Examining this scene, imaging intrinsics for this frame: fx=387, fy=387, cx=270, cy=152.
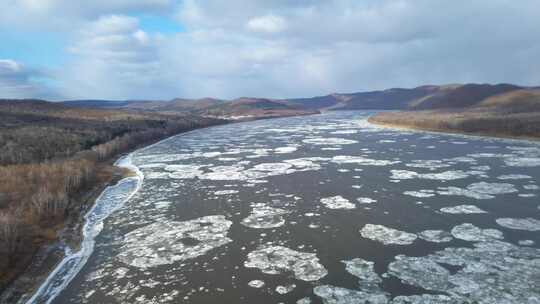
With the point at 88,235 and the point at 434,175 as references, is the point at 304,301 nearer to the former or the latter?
the point at 88,235

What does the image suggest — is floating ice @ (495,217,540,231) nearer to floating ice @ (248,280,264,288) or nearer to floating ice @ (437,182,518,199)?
floating ice @ (437,182,518,199)

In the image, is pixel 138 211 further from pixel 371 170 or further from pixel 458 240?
pixel 371 170

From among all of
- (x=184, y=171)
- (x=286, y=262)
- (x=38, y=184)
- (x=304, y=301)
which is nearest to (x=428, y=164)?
(x=184, y=171)

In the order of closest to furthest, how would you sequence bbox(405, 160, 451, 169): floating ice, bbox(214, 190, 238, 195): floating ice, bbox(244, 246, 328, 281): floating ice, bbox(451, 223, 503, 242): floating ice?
bbox(244, 246, 328, 281): floating ice, bbox(451, 223, 503, 242): floating ice, bbox(214, 190, 238, 195): floating ice, bbox(405, 160, 451, 169): floating ice

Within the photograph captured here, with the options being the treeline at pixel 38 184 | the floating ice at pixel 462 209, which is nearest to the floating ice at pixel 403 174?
the floating ice at pixel 462 209

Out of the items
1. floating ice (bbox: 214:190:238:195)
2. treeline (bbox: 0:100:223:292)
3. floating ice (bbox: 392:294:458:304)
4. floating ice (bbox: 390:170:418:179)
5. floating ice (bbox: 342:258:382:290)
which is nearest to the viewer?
floating ice (bbox: 392:294:458:304)

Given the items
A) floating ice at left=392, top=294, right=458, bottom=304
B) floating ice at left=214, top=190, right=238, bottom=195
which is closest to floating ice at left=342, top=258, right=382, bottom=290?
floating ice at left=392, top=294, right=458, bottom=304
